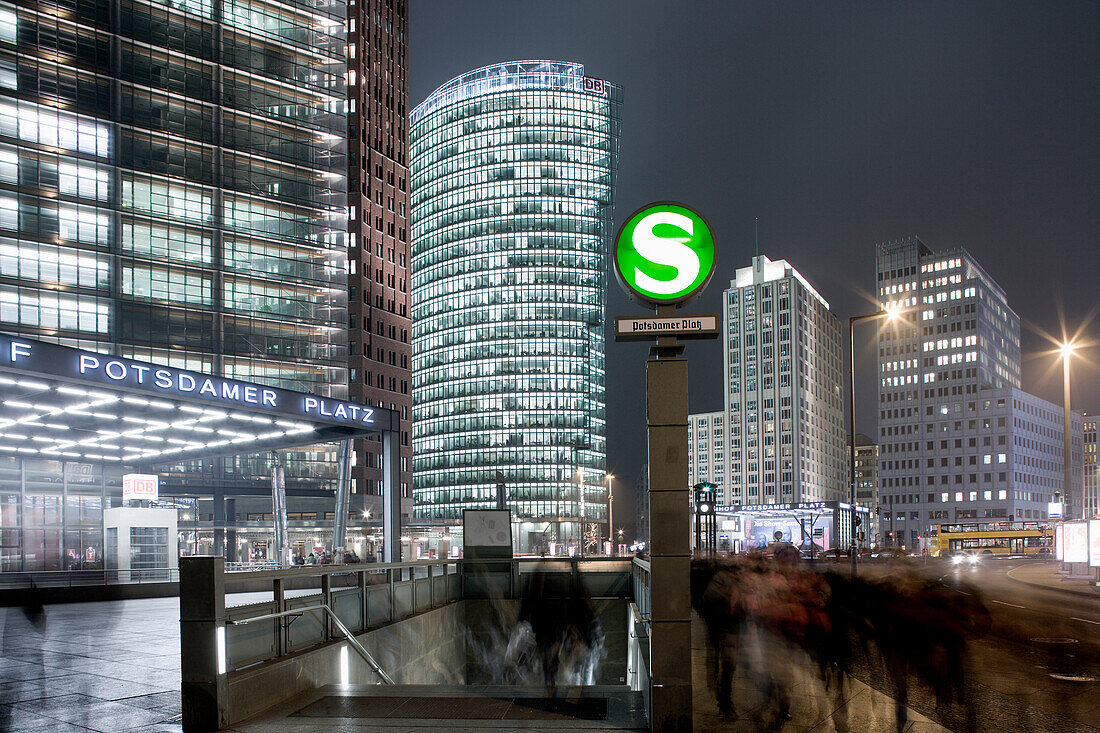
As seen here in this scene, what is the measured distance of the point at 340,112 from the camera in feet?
229

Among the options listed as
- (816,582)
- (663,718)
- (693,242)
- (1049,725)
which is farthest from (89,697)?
(816,582)

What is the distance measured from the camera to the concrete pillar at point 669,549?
779cm

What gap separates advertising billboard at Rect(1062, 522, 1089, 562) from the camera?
114 ft

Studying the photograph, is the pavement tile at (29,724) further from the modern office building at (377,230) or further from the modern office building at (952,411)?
the modern office building at (952,411)

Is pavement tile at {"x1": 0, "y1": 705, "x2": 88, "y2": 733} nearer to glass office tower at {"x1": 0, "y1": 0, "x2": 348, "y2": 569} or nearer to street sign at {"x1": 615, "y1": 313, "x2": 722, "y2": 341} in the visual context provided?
street sign at {"x1": 615, "y1": 313, "x2": 722, "y2": 341}

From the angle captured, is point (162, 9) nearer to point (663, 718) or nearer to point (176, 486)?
point (176, 486)

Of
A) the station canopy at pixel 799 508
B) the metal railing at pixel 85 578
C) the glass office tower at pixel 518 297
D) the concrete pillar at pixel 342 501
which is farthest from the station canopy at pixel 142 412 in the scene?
the glass office tower at pixel 518 297

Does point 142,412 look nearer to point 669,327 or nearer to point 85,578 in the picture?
point 85,578

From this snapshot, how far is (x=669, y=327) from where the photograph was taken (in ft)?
27.1

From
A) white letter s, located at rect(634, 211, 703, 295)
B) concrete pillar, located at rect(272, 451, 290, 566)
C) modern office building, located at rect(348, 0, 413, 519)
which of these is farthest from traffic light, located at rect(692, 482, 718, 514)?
modern office building, located at rect(348, 0, 413, 519)

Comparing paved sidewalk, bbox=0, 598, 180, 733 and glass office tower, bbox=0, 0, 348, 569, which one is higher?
glass office tower, bbox=0, 0, 348, 569

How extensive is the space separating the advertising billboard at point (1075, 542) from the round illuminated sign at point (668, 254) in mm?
32377

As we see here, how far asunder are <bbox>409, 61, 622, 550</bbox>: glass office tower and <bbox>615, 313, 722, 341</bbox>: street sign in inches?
5658

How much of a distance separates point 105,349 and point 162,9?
77.3 feet
